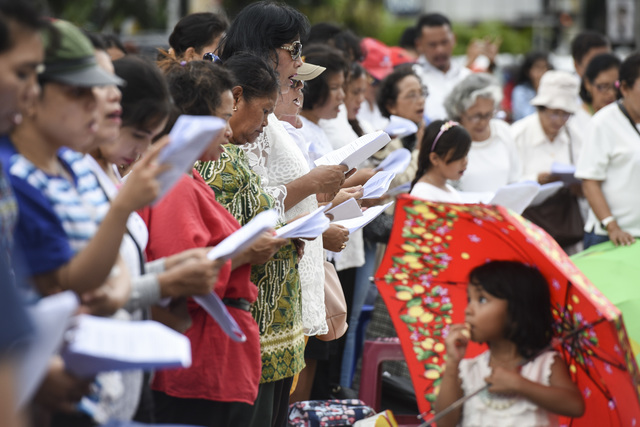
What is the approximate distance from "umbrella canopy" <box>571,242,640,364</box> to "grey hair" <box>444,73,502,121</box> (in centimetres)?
162

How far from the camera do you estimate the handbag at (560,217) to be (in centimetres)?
613

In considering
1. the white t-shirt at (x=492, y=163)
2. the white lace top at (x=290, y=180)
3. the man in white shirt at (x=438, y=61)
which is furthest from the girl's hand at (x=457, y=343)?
the man in white shirt at (x=438, y=61)

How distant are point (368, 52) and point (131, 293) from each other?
5.93m

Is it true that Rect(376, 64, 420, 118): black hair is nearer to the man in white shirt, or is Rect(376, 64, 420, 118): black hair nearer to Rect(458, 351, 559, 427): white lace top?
the man in white shirt

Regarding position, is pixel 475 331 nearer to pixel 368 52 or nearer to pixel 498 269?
pixel 498 269

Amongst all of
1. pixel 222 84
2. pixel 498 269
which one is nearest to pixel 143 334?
pixel 222 84

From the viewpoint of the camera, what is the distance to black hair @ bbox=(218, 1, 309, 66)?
374 centimetres

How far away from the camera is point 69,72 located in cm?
204

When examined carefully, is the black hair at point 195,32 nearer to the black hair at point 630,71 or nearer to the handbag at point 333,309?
the handbag at point 333,309

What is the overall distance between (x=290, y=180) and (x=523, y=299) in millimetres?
1106

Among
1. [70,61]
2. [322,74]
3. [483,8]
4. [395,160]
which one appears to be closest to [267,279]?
[70,61]

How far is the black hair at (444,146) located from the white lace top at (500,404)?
216cm

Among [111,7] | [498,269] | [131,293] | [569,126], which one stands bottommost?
[111,7]

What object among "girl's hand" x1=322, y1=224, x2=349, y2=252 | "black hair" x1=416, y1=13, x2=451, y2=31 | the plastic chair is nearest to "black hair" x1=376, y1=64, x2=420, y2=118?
the plastic chair
